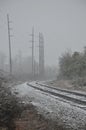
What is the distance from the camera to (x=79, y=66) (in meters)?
28.4

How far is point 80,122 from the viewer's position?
27.5 ft

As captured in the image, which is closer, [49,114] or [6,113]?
[6,113]

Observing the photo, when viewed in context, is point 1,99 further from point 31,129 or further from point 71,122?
point 71,122

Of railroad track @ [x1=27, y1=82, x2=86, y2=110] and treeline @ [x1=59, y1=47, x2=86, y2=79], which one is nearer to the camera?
railroad track @ [x1=27, y1=82, x2=86, y2=110]

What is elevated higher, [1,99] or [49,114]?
[1,99]

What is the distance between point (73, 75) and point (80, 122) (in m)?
22.0

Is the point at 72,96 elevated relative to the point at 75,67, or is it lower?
lower

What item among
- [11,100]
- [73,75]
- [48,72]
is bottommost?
[48,72]

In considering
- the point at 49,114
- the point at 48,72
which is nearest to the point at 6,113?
the point at 49,114

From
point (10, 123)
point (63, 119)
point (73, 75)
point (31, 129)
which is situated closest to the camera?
point (31, 129)

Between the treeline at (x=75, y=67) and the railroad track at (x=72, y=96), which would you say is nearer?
the railroad track at (x=72, y=96)

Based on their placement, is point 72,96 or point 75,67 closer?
point 72,96

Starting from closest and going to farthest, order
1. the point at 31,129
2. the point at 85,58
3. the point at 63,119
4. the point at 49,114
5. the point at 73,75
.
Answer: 1. the point at 31,129
2. the point at 63,119
3. the point at 49,114
4. the point at 85,58
5. the point at 73,75

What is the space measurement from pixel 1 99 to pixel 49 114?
1.78 meters
